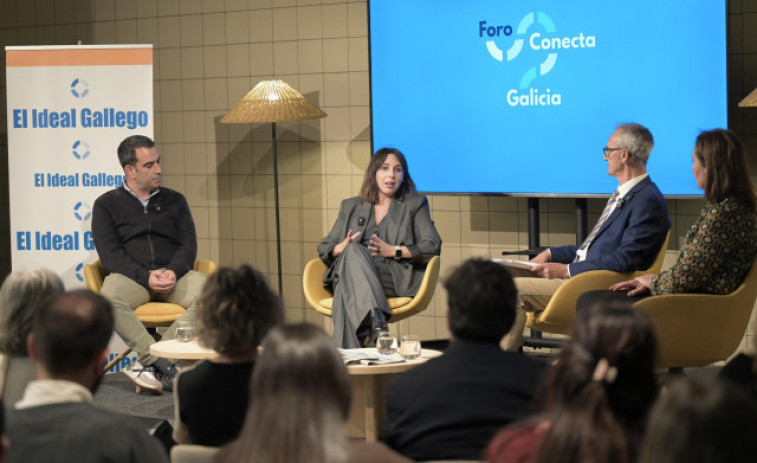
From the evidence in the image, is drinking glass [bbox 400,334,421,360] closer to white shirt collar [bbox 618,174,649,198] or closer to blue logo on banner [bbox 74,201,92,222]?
white shirt collar [bbox 618,174,649,198]

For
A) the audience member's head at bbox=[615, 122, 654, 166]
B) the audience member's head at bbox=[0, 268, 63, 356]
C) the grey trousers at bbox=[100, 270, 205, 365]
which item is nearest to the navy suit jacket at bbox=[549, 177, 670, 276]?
the audience member's head at bbox=[615, 122, 654, 166]

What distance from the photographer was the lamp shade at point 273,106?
6.07 meters

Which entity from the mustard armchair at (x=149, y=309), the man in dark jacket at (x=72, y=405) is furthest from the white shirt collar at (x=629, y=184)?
the man in dark jacket at (x=72, y=405)

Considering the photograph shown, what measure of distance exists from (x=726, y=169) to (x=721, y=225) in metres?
0.24

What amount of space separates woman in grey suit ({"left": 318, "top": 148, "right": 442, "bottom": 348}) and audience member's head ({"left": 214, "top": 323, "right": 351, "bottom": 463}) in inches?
139

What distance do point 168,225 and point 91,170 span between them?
2.35 feet

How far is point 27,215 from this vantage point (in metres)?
6.18

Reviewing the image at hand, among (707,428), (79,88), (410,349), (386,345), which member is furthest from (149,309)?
(707,428)

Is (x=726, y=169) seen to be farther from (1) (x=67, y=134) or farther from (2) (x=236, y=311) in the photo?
(1) (x=67, y=134)

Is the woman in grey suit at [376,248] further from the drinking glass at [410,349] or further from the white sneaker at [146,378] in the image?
the drinking glass at [410,349]

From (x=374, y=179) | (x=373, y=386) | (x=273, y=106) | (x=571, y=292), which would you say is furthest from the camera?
(x=273, y=106)

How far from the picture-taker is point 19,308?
2842 millimetres

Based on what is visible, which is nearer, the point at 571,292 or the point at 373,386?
the point at 373,386

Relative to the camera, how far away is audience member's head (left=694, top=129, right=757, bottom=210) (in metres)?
4.16
